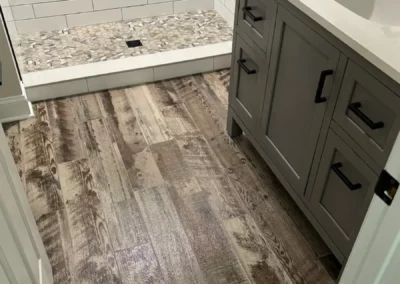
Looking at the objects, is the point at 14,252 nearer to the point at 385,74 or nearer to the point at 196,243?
the point at 196,243

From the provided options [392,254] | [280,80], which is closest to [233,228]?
[280,80]

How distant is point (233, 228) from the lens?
1.85 meters

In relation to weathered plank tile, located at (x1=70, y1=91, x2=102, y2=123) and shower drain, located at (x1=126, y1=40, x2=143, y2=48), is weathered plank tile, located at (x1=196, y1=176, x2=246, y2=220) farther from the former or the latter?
shower drain, located at (x1=126, y1=40, x2=143, y2=48)

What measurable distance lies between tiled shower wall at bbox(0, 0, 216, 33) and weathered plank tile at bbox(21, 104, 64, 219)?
2.98 ft

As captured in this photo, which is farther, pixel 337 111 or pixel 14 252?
pixel 337 111

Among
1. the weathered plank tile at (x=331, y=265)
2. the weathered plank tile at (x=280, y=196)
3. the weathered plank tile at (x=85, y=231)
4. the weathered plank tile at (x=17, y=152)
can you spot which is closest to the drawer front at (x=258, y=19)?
the weathered plank tile at (x=280, y=196)

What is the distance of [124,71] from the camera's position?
2633 mm

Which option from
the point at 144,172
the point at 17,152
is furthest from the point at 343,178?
the point at 17,152

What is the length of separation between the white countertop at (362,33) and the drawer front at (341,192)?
0.32 m

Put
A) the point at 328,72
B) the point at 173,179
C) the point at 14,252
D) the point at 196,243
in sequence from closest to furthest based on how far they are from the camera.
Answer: the point at 14,252 < the point at 328,72 < the point at 196,243 < the point at 173,179

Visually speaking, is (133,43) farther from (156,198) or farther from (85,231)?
(85,231)

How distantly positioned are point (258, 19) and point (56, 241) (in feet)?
3.89

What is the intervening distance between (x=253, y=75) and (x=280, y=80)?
227 mm

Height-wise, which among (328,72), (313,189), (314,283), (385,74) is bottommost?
(314,283)
